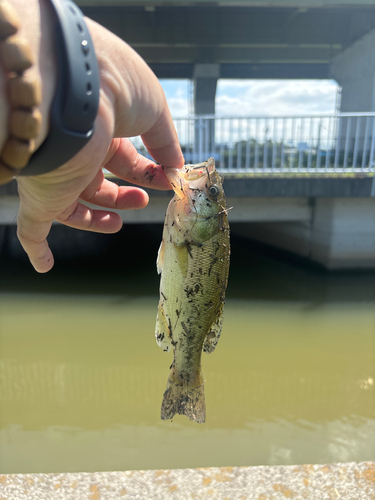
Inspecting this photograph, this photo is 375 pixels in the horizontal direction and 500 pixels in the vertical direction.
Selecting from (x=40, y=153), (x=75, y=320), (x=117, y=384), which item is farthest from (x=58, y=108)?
(x=75, y=320)

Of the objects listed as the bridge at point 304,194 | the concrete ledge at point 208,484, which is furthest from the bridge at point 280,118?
the concrete ledge at point 208,484

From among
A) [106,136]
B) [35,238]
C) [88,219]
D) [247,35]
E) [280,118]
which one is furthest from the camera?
[247,35]

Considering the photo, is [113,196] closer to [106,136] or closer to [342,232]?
[106,136]

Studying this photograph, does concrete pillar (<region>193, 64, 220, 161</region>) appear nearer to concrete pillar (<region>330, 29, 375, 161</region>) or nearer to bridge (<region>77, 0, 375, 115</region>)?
bridge (<region>77, 0, 375, 115</region>)

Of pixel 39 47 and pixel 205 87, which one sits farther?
pixel 205 87

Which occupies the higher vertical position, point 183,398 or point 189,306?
point 189,306

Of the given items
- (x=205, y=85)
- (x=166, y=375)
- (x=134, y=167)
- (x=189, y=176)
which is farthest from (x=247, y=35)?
(x=134, y=167)

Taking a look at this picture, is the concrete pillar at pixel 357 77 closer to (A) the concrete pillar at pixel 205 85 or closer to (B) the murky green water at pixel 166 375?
(A) the concrete pillar at pixel 205 85

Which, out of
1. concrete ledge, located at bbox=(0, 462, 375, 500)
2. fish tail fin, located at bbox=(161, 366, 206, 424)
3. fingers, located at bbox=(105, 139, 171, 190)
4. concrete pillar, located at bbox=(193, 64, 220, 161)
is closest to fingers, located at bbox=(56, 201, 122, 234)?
fingers, located at bbox=(105, 139, 171, 190)
